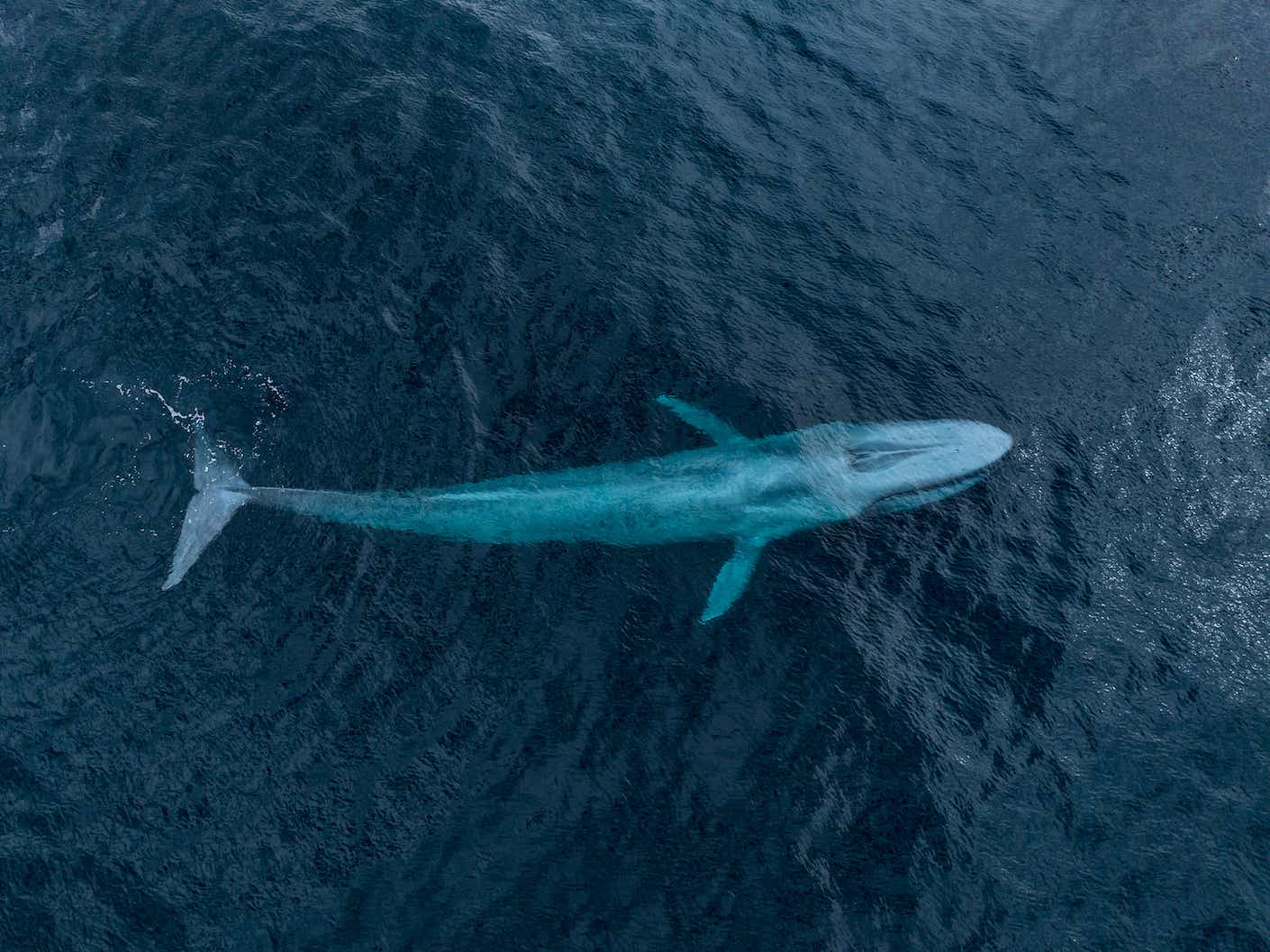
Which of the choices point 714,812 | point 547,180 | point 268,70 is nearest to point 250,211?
point 268,70

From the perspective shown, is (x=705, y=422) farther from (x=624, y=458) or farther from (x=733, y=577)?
(x=733, y=577)

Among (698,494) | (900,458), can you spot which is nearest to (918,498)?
(900,458)

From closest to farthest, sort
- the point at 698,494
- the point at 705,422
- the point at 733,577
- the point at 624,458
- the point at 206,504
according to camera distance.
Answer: the point at 733,577, the point at 206,504, the point at 698,494, the point at 624,458, the point at 705,422

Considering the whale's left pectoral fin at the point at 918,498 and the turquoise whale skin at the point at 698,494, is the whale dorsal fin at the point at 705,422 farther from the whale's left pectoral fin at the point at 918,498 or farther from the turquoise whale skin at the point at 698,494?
the whale's left pectoral fin at the point at 918,498

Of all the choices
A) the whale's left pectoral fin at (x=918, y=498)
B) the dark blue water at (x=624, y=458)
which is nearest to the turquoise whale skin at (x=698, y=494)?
the whale's left pectoral fin at (x=918, y=498)

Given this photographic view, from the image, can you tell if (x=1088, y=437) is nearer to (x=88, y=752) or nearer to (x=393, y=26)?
(x=88, y=752)

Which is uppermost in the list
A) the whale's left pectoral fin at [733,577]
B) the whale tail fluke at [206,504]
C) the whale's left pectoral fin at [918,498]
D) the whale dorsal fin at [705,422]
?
the whale's left pectoral fin at [918,498]

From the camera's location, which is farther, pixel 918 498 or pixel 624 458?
pixel 624 458
